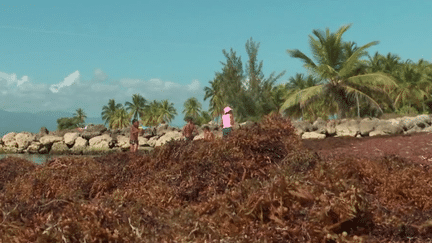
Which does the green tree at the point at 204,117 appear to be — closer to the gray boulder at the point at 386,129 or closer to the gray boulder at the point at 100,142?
the gray boulder at the point at 100,142

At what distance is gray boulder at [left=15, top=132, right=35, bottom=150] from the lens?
3976 centimetres

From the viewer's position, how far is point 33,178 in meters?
5.77

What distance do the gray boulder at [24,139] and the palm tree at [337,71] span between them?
2475cm

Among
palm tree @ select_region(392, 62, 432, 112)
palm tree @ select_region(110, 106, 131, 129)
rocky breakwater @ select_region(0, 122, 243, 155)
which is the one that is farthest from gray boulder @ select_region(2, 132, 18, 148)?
palm tree @ select_region(110, 106, 131, 129)

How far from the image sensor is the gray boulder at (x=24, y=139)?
39763 millimetres

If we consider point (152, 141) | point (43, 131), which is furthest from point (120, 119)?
point (152, 141)

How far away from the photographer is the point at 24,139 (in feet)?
133

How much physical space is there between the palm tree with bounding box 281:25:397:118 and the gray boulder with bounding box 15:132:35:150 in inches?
974

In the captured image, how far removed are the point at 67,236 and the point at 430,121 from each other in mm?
26348

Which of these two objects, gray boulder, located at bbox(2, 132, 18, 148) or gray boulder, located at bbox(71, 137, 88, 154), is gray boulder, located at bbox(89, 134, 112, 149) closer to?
gray boulder, located at bbox(71, 137, 88, 154)

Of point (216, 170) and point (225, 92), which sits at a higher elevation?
point (225, 92)

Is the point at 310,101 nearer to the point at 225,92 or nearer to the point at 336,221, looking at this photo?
the point at 225,92

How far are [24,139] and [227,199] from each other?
4100 cm

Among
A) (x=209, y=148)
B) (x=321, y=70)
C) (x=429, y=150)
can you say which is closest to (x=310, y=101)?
(x=321, y=70)
